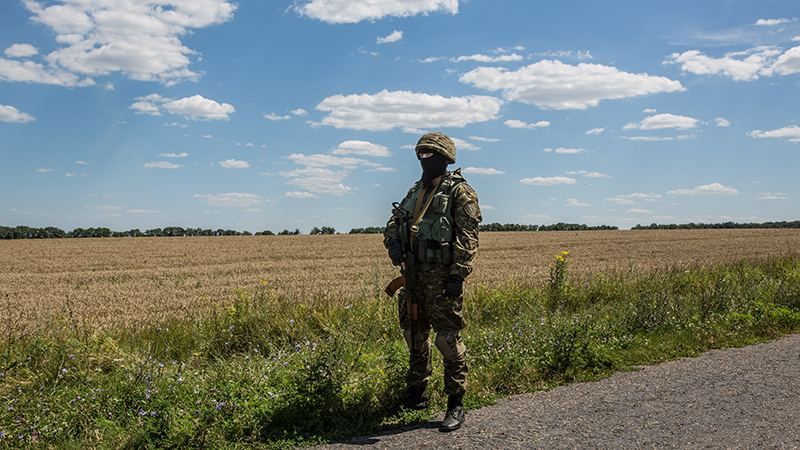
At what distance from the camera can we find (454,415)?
536 cm

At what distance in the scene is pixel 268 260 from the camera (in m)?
30.1

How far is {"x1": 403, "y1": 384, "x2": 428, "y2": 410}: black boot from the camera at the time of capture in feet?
19.3

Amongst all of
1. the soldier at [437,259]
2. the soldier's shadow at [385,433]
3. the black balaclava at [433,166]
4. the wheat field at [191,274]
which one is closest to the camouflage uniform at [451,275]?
the soldier at [437,259]

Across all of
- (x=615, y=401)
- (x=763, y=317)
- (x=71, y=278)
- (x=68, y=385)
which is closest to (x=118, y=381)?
(x=68, y=385)

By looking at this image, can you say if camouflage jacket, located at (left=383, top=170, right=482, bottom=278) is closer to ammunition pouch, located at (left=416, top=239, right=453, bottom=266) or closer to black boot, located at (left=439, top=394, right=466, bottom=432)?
ammunition pouch, located at (left=416, top=239, right=453, bottom=266)

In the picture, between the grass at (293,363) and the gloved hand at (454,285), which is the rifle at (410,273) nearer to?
the gloved hand at (454,285)

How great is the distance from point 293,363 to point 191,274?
707 inches

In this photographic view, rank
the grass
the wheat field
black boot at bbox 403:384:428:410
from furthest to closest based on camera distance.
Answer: the wheat field, black boot at bbox 403:384:428:410, the grass

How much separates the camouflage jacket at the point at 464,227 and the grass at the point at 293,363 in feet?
4.52

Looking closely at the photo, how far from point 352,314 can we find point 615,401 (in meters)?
4.51

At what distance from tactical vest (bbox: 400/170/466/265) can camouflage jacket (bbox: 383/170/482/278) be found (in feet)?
0.13

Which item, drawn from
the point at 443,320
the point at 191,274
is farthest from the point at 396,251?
the point at 191,274

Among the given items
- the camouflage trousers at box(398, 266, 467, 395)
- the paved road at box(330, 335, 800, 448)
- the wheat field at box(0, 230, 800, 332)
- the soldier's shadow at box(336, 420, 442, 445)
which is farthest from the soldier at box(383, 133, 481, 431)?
the wheat field at box(0, 230, 800, 332)

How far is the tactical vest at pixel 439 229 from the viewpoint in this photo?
5.50 metres
